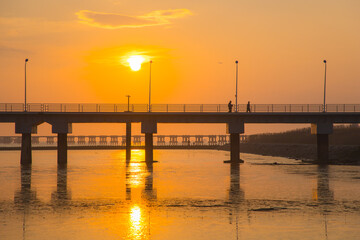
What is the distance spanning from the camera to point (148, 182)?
51.0 meters

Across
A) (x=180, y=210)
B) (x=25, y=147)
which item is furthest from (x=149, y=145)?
(x=180, y=210)

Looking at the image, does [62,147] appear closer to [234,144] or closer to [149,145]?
[149,145]

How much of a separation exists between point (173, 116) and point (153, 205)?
54.9 m

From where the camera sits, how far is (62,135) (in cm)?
8719

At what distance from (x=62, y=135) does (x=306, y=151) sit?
5214 cm

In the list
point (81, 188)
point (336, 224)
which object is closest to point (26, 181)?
point (81, 188)

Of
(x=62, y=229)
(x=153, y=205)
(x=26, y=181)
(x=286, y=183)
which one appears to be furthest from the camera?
(x=26, y=181)

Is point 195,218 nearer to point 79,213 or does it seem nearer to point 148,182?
point 79,213

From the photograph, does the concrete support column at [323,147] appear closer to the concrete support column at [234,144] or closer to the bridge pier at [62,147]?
the concrete support column at [234,144]

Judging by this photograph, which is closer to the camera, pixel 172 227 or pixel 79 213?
pixel 172 227

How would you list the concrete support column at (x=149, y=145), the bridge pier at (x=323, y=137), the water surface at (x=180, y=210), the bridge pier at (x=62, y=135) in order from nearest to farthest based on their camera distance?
Answer: the water surface at (x=180, y=210) < the bridge pier at (x=62, y=135) < the bridge pier at (x=323, y=137) < the concrete support column at (x=149, y=145)

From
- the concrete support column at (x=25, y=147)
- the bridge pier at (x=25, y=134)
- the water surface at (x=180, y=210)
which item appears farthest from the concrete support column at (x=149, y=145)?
the water surface at (x=180, y=210)

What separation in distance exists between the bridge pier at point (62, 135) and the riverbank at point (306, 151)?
135 feet

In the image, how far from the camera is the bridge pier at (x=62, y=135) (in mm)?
86375
